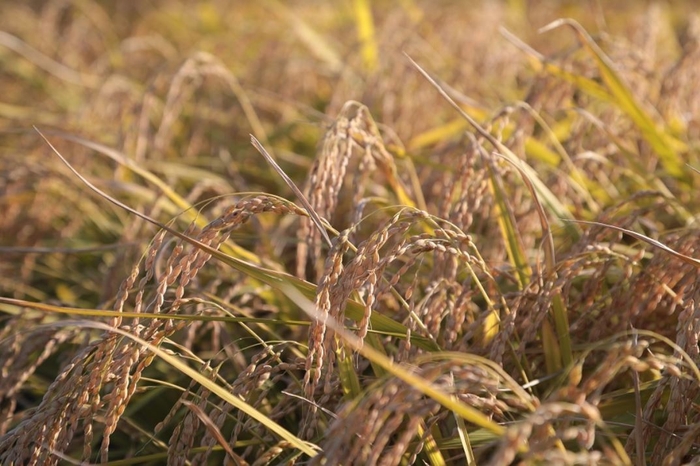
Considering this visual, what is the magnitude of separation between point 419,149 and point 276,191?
1.83 ft

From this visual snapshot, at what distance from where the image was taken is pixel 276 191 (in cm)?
282

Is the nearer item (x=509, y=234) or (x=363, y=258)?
(x=363, y=258)

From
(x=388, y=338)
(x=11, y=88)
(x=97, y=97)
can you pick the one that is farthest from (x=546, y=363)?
(x=11, y=88)

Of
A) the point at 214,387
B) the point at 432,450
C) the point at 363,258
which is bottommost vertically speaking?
the point at 432,450

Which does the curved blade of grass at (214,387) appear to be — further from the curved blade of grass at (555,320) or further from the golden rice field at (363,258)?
the curved blade of grass at (555,320)

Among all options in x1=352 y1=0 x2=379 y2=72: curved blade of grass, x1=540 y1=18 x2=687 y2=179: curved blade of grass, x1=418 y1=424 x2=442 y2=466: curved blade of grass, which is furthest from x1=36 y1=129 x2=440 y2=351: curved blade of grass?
x1=352 y1=0 x2=379 y2=72: curved blade of grass

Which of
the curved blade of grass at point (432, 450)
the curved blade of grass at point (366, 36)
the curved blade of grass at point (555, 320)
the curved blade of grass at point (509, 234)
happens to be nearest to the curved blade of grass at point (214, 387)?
the curved blade of grass at point (432, 450)

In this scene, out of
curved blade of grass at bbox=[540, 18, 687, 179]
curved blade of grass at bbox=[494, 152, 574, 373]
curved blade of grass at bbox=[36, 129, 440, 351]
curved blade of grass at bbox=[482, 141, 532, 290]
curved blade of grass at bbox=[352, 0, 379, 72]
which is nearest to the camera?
curved blade of grass at bbox=[36, 129, 440, 351]

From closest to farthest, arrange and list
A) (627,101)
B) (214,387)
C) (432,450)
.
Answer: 1. (214,387)
2. (432,450)
3. (627,101)

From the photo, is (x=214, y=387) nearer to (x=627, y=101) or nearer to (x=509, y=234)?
(x=509, y=234)

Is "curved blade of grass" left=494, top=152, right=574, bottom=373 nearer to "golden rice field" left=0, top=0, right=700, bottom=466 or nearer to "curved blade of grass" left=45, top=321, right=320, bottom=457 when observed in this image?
"golden rice field" left=0, top=0, right=700, bottom=466

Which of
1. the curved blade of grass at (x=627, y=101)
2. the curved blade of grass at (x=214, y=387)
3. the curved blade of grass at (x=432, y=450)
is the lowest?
the curved blade of grass at (x=432, y=450)

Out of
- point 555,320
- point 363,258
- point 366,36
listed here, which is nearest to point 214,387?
point 363,258

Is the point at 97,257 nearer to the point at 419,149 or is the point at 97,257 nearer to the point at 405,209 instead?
the point at 419,149
